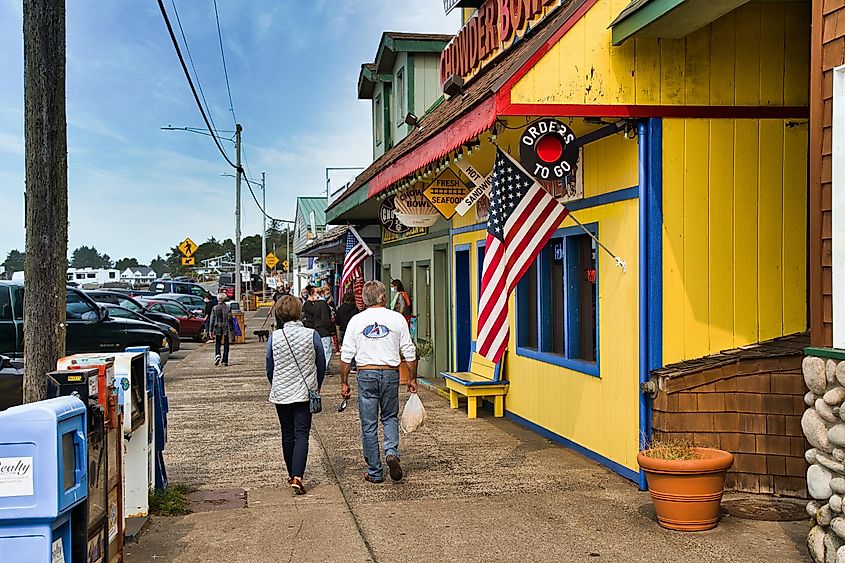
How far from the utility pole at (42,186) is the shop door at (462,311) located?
7791 millimetres

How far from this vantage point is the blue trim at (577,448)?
801 cm

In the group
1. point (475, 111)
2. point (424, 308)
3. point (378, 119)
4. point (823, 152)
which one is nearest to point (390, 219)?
point (424, 308)

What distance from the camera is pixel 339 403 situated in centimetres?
1350

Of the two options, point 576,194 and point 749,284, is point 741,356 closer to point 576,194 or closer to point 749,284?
point 749,284

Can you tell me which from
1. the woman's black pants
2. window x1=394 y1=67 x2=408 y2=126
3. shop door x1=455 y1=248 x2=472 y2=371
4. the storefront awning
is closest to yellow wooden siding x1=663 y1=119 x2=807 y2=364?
the storefront awning

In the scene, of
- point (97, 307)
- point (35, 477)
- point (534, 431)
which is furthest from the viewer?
point (97, 307)

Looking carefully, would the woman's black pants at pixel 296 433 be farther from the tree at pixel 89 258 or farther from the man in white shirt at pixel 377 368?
the tree at pixel 89 258

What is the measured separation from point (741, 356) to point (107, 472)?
4828 mm

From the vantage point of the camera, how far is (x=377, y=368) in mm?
8250

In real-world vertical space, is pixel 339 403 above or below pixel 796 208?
below

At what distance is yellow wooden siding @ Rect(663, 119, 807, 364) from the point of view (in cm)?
764

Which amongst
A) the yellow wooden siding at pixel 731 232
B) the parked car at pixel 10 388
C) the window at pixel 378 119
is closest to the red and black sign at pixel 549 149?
the yellow wooden siding at pixel 731 232

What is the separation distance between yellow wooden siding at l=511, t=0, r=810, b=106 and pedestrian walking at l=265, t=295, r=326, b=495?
9.42 feet

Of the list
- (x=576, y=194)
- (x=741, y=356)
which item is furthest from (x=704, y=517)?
(x=576, y=194)
